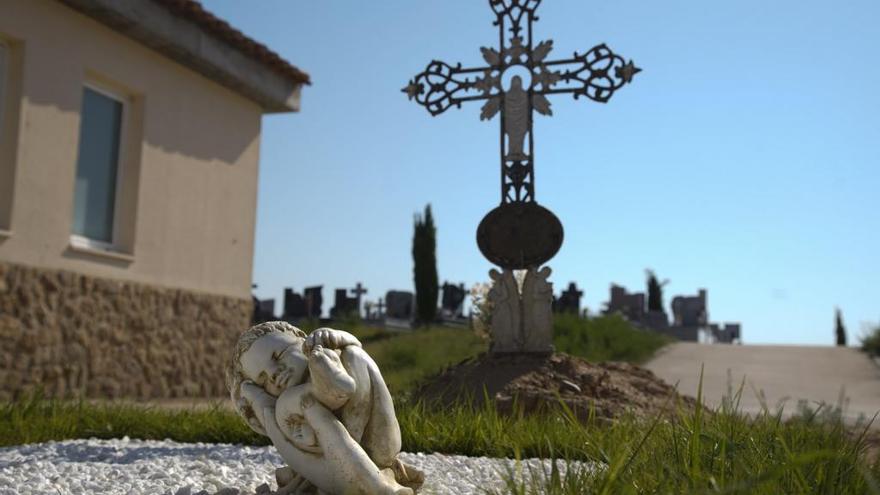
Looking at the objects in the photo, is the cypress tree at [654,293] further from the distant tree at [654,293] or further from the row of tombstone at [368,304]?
the row of tombstone at [368,304]

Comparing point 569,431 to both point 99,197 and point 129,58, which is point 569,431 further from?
point 129,58

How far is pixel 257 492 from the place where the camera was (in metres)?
3.08

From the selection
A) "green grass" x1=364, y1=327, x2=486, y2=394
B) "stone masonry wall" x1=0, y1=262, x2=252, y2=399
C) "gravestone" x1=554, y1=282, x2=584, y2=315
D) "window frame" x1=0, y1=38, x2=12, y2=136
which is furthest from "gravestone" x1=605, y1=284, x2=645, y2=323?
"window frame" x1=0, y1=38, x2=12, y2=136

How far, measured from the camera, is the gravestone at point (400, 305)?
18859 mm

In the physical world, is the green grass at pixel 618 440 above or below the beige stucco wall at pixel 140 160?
below

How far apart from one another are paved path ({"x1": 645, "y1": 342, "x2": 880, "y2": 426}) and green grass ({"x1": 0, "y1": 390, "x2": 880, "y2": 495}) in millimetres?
3926

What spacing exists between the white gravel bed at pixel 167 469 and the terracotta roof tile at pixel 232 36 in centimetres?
554

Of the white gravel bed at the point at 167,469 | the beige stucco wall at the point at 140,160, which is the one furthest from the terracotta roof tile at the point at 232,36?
Result: the white gravel bed at the point at 167,469

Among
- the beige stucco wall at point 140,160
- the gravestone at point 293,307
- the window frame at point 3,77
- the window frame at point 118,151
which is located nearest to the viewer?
the window frame at point 3,77

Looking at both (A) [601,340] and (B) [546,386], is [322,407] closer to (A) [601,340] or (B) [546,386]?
(B) [546,386]

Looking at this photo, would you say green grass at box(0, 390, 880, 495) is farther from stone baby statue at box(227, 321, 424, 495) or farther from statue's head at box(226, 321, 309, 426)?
statue's head at box(226, 321, 309, 426)

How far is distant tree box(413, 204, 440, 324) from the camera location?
18.6 meters

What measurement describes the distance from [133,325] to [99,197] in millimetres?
1341

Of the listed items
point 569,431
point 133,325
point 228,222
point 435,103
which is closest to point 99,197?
point 133,325
